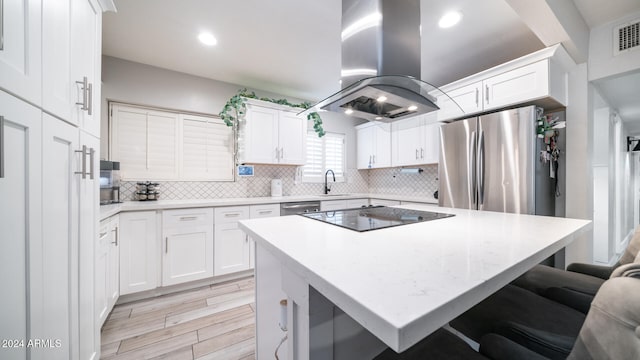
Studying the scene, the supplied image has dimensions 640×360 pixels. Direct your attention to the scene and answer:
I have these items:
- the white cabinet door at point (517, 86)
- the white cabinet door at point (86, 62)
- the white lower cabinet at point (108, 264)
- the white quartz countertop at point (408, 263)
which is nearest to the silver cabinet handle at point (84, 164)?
the white cabinet door at point (86, 62)

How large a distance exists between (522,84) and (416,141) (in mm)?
1423

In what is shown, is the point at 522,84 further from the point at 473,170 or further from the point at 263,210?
the point at 263,210

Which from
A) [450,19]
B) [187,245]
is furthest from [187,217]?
[450,19]

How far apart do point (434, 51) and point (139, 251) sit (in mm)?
3696

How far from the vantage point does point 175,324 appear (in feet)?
6.48

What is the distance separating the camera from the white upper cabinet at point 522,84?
6.68 ft

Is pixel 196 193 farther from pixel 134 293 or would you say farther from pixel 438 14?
pixel 438 14

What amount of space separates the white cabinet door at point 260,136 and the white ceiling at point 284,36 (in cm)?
49

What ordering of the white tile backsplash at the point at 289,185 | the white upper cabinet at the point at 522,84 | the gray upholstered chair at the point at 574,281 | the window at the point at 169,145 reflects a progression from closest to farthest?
the gray upholstered chair at the point at 574,281 → the white upper cabinet at the point at 522,84 → the window at the point at 169,145 → the white tile backsplash at the point at 289,185

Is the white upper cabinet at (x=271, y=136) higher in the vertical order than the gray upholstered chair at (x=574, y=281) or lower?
higher

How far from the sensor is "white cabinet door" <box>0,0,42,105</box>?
70cm

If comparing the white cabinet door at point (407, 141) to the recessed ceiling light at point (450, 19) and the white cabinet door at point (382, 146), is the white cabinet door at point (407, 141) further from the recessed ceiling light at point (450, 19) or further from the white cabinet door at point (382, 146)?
the recessed ceiling light at point (450, 19)

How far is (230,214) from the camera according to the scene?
2.78 meters

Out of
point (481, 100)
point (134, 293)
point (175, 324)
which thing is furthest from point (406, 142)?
point (134, 293)
